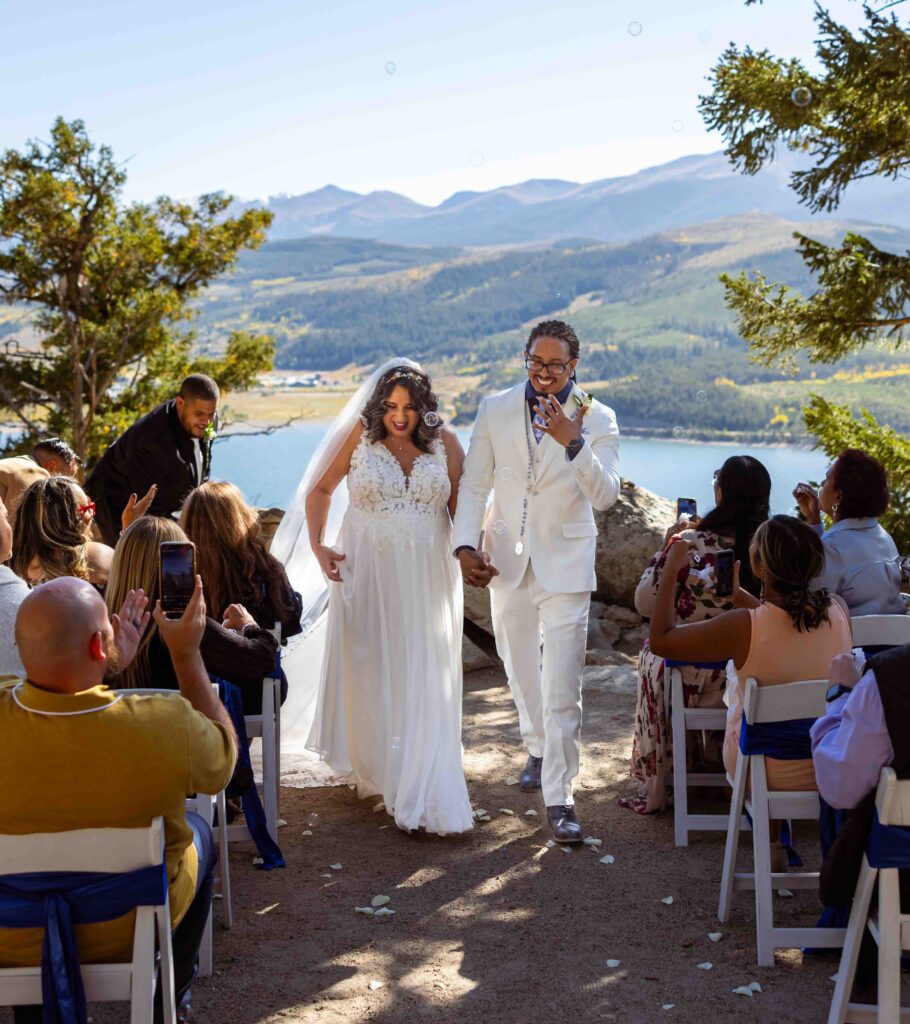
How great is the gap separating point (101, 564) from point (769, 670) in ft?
10.0

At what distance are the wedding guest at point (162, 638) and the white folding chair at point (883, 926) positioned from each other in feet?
7.63

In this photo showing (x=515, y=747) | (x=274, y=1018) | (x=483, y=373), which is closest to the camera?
(x=274, y=1018)

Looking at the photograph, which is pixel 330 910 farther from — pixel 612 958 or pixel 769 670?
pixel 769 670

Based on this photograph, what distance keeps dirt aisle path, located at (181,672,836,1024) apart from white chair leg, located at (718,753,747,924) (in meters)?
0.09

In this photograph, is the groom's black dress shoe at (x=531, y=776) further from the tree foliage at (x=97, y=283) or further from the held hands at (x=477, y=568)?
the tree foliage at (x=97, y=283)

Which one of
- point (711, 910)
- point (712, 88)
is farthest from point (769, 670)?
point (712, 88)

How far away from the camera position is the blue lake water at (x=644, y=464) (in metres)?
8.50

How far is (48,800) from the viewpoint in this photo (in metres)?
2.72

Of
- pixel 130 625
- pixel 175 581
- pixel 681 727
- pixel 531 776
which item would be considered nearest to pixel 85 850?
pixel 130 625

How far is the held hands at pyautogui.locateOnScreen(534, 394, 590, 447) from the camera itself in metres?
5.02

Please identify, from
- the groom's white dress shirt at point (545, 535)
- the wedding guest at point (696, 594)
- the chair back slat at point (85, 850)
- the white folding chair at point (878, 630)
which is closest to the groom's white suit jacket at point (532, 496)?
the groom's white dress shirt at point (545, 535)

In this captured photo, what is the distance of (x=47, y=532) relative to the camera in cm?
434

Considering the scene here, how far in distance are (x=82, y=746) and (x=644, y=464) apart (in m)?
9.42

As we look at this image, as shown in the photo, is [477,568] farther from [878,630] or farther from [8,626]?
[8,626]
